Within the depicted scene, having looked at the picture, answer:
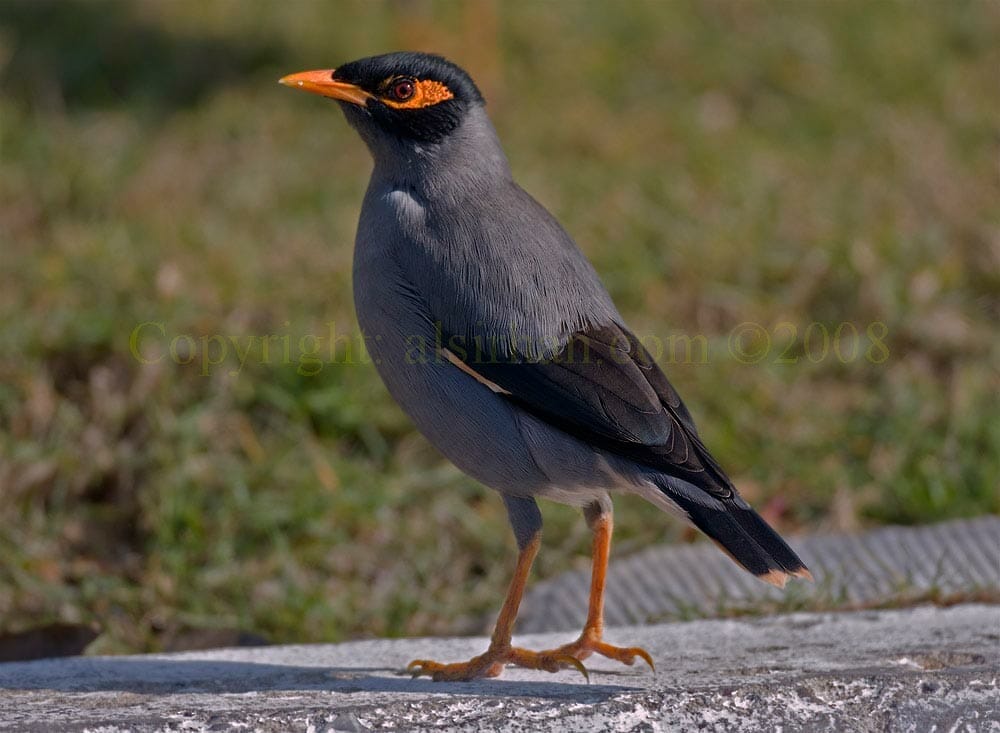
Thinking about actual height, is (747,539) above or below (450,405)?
below

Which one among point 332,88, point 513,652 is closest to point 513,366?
point 513,652

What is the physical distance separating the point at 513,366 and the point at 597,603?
708mm

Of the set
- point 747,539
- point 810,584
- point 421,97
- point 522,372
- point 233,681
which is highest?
point 421,97

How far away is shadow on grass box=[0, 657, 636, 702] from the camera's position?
2.97 meters

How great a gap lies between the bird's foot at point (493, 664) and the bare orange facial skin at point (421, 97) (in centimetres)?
141

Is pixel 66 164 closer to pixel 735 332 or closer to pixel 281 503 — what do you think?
pixel 281 503

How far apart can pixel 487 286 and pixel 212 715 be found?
1182 mm

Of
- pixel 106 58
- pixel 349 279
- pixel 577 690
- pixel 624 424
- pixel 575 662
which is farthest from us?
pixel 106 58

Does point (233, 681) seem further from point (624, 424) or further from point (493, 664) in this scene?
point (624, 424)

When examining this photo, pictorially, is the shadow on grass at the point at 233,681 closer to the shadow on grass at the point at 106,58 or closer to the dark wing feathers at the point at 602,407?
the dark wing feathers at the point at 602,407

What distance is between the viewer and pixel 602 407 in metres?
3.12

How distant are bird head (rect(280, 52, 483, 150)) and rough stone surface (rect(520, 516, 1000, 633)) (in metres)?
1.73

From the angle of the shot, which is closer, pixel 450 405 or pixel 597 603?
pixel 450 405

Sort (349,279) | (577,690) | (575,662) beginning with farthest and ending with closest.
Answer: (349,279) → (575,662) → (577,690)
